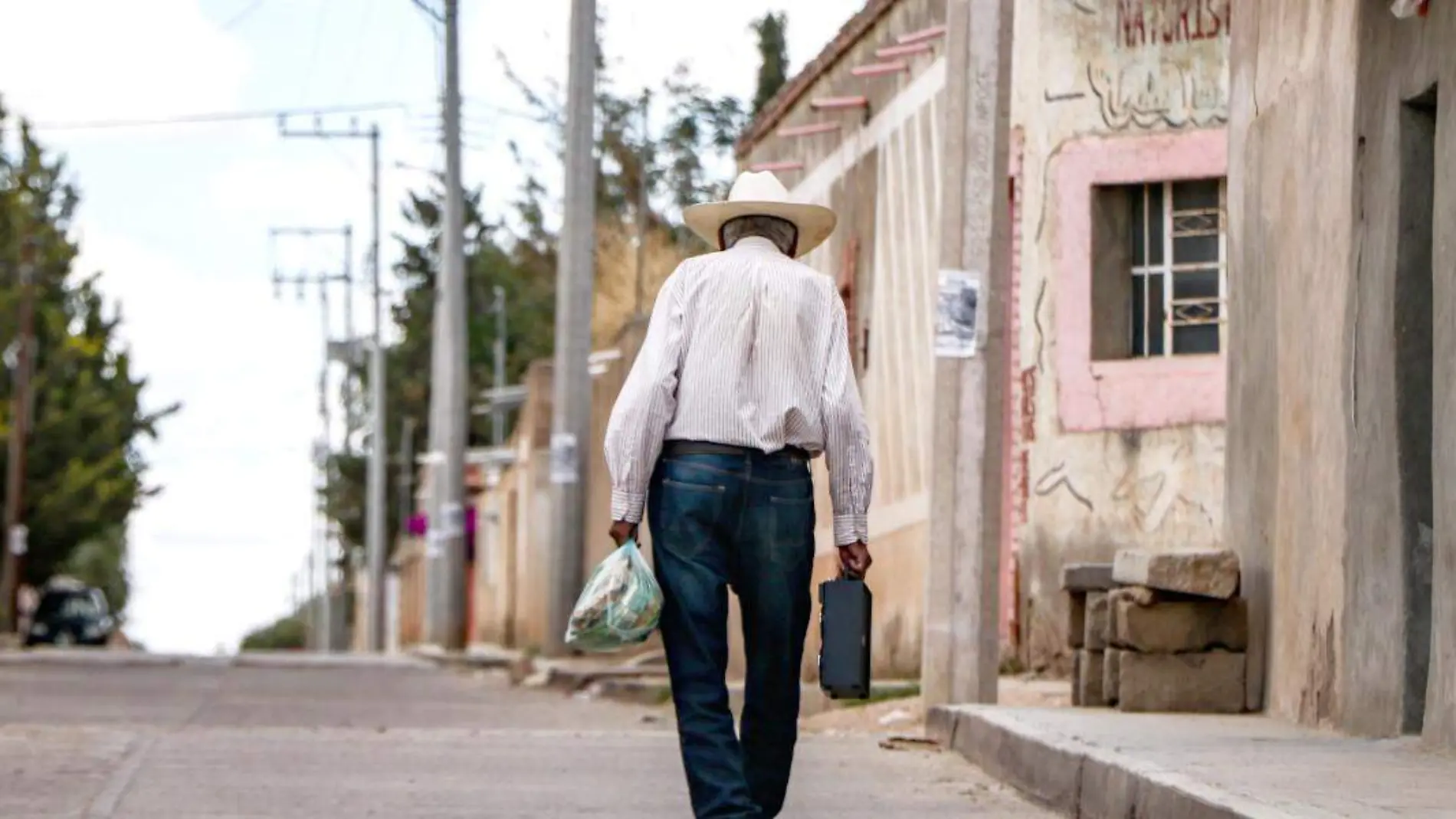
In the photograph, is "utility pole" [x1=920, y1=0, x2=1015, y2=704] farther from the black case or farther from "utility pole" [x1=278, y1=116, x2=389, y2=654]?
"utility pole" [x1=278, y1=116, x2=389, y2=654]

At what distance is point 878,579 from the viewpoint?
22094 millimetres

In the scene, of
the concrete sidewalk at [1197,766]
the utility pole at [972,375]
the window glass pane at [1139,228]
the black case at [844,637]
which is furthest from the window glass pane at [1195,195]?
the black case at [844,637]

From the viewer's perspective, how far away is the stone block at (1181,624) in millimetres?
12375

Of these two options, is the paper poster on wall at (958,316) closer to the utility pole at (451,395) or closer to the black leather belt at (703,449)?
the black leather belt at (703,449)

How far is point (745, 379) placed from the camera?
26.4 feet

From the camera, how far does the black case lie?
26.7 feet

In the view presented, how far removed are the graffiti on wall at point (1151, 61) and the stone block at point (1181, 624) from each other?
20.2 feet

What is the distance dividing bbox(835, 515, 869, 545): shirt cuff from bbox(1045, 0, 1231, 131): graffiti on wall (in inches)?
401

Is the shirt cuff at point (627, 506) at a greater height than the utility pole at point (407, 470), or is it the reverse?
the shirt cuff at point (627, 506)

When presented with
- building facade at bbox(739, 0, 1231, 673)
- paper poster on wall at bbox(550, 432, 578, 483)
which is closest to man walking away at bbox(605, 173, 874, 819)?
building facade at bbox(739, 0, 1231, 673)

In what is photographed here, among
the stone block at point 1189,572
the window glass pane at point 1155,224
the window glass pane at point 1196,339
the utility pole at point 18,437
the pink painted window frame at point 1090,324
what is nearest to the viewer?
the stone block at point 1189,572

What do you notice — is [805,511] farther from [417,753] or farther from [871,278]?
[871,278]

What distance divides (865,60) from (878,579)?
4.08m

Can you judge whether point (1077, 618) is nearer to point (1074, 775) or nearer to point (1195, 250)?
point (1195, 250)
